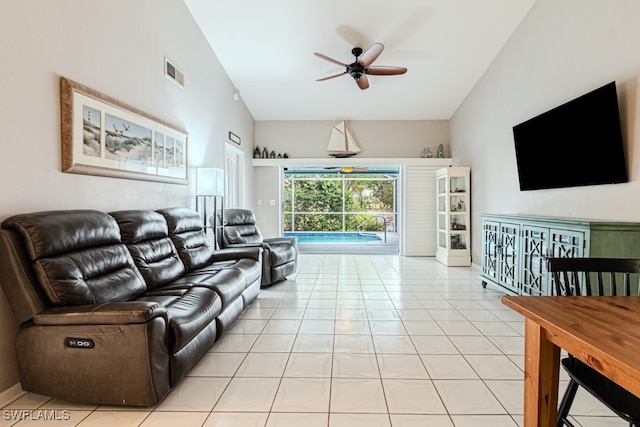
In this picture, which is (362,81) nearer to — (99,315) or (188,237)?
(188,237)

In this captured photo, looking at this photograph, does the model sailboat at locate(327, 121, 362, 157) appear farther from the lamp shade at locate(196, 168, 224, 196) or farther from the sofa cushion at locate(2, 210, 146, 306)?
the sofa cushion at locate(2, 210, 146, 306)

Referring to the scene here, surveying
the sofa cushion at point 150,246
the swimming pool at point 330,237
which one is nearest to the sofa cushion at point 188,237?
the sofa cushion at point 150,246

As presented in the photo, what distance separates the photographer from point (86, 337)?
1.74 m

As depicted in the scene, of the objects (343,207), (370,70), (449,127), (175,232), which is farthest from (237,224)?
(343,207)

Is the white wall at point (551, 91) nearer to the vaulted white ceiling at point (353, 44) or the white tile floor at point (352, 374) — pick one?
the vaulted white ceiling at point (353, 44)

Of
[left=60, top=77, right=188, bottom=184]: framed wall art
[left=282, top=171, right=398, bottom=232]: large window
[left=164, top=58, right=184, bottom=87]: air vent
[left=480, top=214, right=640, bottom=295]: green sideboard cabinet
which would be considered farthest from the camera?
[left=282, top=171, right=398, bottom=232]: large window

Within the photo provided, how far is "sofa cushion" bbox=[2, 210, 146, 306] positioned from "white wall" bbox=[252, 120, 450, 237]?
482 cm

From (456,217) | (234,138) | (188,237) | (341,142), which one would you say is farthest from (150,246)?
(456,217)

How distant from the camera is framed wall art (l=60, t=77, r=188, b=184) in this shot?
2332mm

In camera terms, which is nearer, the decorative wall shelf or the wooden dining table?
the wooden dining table

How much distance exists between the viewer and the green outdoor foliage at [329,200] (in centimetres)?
1066

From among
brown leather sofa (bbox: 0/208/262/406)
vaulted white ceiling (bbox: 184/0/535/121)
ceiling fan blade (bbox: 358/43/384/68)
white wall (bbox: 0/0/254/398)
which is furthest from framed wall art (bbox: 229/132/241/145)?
brown leather sofa (bbox: 0/208/262/406)

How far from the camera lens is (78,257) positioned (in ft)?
6.62

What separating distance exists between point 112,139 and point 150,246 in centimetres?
96
